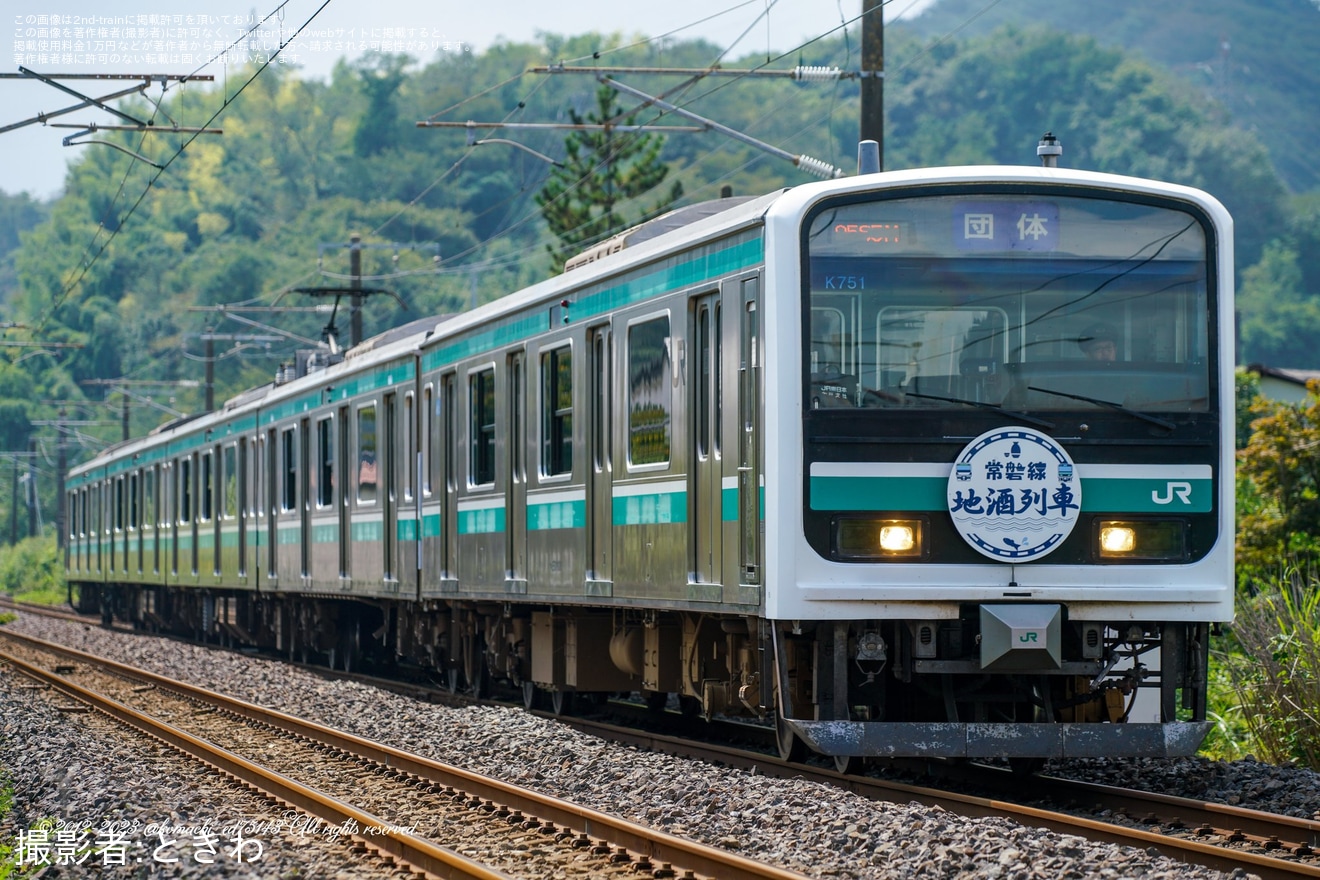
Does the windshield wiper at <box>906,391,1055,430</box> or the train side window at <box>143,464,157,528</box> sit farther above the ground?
the windshield wiper at <box>906,391,1055,430</box>

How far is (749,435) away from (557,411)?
11.2ft

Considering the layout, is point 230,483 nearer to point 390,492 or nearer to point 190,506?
point 190,506

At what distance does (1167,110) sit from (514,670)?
339 feet

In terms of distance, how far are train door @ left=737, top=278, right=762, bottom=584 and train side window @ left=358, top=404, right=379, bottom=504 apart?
Answer: 8.82m

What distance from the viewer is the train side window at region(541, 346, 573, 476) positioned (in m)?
12.9

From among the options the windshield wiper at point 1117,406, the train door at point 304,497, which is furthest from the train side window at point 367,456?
the windshield wiper at point 1117,406

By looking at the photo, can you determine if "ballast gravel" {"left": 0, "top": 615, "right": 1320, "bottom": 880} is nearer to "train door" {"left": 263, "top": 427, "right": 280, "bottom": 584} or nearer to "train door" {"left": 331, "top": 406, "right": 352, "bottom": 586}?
"train door" {"left": 331, "top": 406, "right": 352, "bottom": 586}

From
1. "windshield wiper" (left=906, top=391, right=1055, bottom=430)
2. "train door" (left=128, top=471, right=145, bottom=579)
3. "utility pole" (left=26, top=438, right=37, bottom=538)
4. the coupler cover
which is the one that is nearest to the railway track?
the coupler cover

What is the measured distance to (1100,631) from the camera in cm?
970

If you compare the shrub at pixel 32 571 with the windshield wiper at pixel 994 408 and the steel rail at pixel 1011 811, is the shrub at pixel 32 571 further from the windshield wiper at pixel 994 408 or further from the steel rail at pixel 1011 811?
the windshield wiper at pixel 994 408

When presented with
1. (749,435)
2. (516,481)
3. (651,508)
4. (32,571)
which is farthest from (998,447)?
(32,571)

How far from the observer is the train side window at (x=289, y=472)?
2188 cm

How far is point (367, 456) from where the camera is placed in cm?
1873

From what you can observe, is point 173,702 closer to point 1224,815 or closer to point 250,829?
point 250,829
